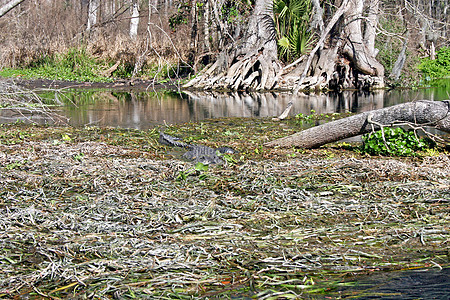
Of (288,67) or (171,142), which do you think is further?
(288,67)

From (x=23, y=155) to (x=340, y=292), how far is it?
497 centimetres

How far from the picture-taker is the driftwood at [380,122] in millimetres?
6688

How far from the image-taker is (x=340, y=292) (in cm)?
307

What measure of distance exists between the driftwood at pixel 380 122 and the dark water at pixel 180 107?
351 cm

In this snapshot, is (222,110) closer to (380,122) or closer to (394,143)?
(380,122)

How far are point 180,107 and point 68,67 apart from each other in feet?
41.3

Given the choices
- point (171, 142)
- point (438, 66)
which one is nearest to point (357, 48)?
point (438, 66)

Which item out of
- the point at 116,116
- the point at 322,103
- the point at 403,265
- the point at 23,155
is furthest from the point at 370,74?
the point at 403,265

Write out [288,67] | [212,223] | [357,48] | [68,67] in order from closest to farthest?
[212,223]
[357,48]
[288,67]
[68,67]

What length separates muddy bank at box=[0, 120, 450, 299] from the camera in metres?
3.21

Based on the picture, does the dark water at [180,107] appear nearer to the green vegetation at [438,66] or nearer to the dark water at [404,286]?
the dark water at [404,286]

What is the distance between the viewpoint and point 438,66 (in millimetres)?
29922

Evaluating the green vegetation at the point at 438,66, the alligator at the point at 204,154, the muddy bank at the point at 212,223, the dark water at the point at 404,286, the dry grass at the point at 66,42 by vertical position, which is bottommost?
the dark water at the point at 404,286

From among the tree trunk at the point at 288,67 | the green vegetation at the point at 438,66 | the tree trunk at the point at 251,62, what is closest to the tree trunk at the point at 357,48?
the tree trunk at the point at 288,67
